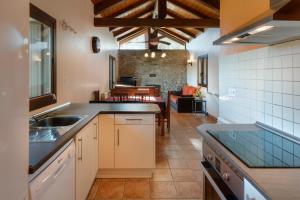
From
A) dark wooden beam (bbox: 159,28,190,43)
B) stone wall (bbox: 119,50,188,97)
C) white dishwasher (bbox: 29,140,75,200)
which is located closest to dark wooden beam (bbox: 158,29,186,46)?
dark wooden beam (bbox: 159,28,190,43)

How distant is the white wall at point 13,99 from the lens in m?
0.92

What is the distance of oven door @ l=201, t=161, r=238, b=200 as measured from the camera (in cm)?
138

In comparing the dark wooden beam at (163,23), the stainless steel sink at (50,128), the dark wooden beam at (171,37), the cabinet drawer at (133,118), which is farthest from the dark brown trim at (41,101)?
the dark wooden beam at (171,37)

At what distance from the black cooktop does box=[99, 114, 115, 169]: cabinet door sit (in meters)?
1.52

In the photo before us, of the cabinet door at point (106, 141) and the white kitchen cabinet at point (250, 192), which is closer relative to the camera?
the white kitchen cabinet at point (250, 192)

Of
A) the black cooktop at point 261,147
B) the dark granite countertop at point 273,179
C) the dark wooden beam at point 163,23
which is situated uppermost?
the dark wooden beam at point 163,23

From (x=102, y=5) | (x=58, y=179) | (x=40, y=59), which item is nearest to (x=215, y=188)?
(x=58, y=179)

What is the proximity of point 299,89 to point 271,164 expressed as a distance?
75 centimetres

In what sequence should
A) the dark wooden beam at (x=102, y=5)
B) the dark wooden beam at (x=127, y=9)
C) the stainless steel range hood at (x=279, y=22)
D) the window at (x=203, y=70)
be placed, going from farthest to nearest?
the window at (x=203, y=70) → the dark wooden beam at (x=127, y=9) → the dark wooden beam at (x=102, y=5) → the stainless steel range hood at (x=279, y=22)

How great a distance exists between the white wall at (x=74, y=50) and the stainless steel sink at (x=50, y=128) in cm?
61

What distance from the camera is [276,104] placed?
2088 mm

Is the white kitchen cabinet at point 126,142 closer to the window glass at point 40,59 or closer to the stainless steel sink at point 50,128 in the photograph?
the stainless steel sink at point 50,128

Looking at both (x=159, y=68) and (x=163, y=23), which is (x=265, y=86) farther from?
(x=159, y=68)

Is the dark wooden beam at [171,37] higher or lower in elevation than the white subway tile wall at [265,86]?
higher
